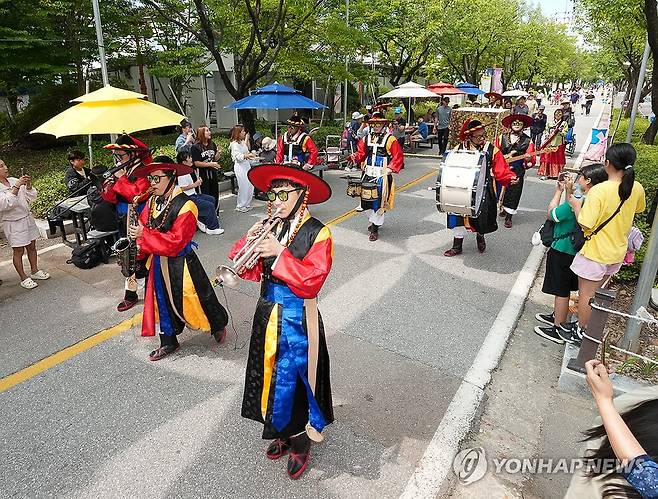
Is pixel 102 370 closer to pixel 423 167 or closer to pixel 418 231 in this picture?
pixel 418 231

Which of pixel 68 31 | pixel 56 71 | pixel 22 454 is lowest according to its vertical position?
pixel 22 454

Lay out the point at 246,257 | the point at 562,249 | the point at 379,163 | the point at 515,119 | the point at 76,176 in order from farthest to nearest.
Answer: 1. the point at 515,119
2. the point at 379,163
3. the point at 76,176
4. the point at 562,249
5. the point at 246,257

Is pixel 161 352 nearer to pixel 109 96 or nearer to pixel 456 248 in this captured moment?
pixel 109 96

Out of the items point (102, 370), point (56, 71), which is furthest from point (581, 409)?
point (56, 71)

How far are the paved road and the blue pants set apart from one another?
129 cm

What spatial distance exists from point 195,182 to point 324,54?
9.06 m

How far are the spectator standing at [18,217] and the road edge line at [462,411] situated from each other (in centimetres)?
518

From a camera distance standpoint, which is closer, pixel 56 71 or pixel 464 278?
pixel 464 278

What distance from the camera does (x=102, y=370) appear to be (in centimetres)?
403

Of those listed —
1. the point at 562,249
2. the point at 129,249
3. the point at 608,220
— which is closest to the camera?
the point at 608,220

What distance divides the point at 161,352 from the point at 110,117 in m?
2.97

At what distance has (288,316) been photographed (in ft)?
8.91

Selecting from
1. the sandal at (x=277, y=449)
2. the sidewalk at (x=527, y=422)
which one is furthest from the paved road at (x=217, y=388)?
the sidewalk at (x=527, y=422)

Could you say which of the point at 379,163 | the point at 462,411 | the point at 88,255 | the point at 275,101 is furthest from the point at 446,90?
the point at 462,411
